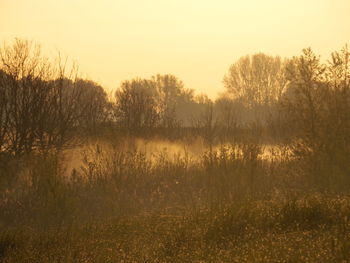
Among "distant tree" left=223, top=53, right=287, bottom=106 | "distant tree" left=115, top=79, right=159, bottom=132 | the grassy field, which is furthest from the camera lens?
"distant tree" left=223, top=53, right=287, bottom=106

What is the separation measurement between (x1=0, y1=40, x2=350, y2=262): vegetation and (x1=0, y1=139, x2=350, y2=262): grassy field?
3 cm

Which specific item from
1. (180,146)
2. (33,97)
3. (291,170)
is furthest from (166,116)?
(291,170)

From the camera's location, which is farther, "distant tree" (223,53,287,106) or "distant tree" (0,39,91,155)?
"distant tree" (223,53,287,106)

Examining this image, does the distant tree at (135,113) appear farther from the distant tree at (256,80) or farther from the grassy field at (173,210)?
the distant tree at (256,80)

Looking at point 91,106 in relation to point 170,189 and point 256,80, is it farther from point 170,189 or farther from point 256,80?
point 256,80

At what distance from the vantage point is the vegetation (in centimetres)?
614

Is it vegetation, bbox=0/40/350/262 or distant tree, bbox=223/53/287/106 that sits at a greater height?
distant tree, bbox=223/53/287/106

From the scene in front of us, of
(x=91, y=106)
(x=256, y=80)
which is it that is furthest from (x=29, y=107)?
(x=256, y=80)

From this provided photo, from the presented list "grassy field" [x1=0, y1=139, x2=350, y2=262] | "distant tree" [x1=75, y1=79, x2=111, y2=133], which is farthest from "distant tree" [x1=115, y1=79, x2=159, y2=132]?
"grassy field" [x1=0, y1=139, x2=350, y2=262]

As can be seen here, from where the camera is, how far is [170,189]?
40.1 ft

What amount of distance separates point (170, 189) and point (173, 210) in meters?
2.17

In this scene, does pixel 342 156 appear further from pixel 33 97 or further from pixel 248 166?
pixel 33 97

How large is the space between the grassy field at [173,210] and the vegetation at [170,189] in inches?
1.0

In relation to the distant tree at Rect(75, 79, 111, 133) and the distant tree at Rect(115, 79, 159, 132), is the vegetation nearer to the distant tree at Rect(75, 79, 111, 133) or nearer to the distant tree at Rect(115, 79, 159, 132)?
the distant tree at Rect(75, 79, 111, 133)
